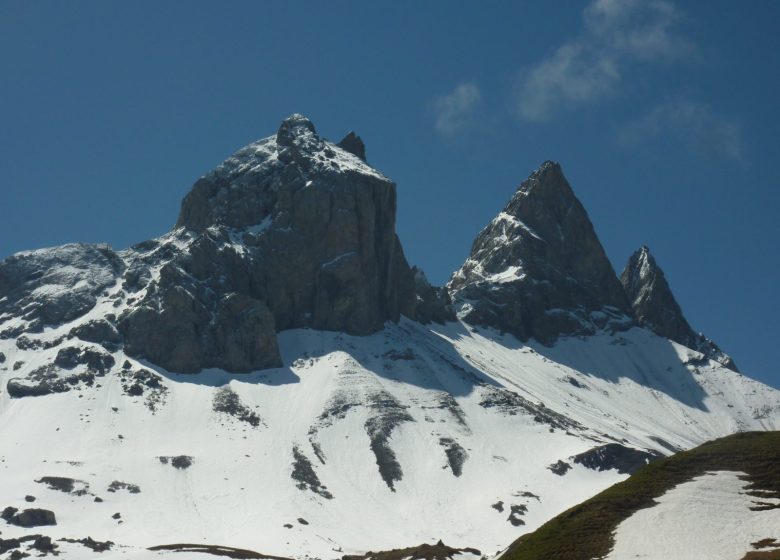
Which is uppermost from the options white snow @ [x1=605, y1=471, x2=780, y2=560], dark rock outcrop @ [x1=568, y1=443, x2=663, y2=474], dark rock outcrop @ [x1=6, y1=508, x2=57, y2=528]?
dark rock outcrop @ [x1=568, y1=443, x2=663, y2=474]

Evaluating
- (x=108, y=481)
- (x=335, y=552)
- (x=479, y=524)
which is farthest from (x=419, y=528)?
(x=108, y=481)

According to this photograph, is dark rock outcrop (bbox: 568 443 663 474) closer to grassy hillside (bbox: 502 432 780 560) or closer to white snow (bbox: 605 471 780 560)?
grassy hillside (bbox: 502 432 780 560)

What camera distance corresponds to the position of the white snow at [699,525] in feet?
233

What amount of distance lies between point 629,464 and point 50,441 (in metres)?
94.0

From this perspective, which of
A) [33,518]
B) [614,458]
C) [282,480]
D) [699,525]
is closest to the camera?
[699,525]

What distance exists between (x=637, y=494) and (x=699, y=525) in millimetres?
8911

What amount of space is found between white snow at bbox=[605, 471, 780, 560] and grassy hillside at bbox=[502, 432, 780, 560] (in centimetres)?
118

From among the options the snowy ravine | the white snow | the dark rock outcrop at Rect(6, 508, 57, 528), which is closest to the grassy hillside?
the white snow

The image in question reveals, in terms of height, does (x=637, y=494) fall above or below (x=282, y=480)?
below

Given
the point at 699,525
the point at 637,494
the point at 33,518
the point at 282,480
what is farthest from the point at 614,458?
the point at 699,525

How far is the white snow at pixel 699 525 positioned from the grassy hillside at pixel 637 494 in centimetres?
118

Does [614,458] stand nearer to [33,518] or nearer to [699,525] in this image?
[33,518]

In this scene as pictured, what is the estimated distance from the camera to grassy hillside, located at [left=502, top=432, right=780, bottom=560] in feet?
250

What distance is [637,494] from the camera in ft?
276
